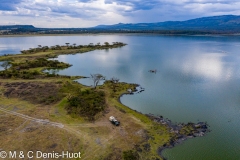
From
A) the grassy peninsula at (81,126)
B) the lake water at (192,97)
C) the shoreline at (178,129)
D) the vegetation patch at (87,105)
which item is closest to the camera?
the grassy peninsula at (81,126)

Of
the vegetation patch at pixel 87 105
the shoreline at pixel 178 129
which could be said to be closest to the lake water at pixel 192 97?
the shoreline at pixel 178 129

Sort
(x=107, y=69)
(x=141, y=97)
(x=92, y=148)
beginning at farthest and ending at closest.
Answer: (x=107, y=69) → (x=141, y=97) → (x=92, y=148)

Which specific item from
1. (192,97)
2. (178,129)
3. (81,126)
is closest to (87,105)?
(81,126)

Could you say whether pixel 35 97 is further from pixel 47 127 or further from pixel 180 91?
pixel 180 91

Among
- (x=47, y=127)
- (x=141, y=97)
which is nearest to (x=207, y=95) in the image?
(x=141, y=97)

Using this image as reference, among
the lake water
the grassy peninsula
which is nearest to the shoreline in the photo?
the grassy peninsula

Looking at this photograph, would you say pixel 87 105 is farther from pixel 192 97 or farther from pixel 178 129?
pixel 192 97

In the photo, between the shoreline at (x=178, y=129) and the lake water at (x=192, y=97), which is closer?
the lake water at (x=192, y=97)

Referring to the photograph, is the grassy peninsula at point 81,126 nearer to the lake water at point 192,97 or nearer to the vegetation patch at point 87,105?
the vegetation patch at point 87,105
